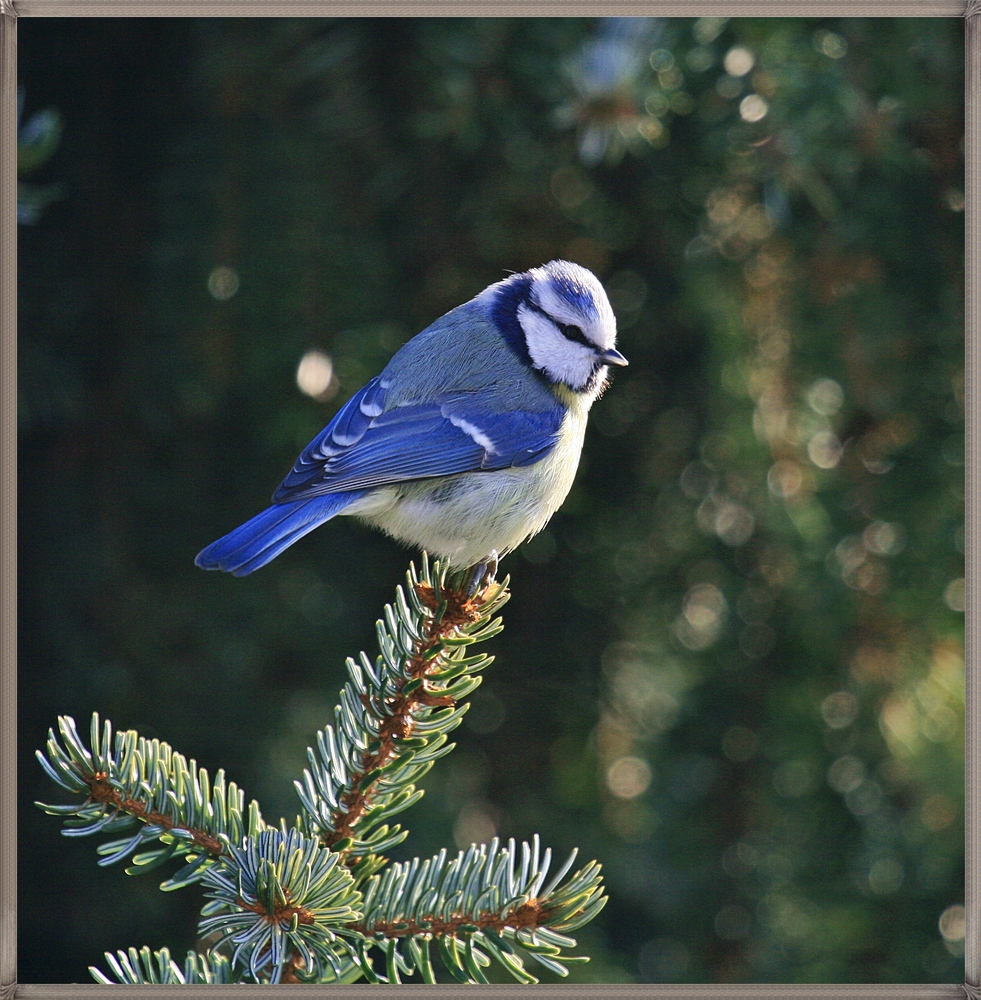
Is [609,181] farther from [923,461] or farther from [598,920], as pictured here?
[598,920]

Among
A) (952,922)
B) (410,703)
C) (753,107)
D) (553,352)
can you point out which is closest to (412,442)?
(553,352)

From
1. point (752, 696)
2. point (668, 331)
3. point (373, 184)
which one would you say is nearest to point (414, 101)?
point (373, 184)

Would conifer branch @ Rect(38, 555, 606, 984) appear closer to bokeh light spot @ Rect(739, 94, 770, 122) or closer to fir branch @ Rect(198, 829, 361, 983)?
fir branch @ Rect(198, 829, 361, 983)

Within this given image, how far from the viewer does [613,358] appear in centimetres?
126

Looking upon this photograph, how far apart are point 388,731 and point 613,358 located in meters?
0.62

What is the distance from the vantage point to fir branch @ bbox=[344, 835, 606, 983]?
74 cm

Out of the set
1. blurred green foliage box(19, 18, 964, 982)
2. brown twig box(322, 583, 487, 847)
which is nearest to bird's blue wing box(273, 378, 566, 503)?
blurred green foliage box(19, 18, 964, 982)

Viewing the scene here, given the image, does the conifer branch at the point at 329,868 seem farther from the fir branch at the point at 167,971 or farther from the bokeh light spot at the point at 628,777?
the bokeh light spot at the point at 628,777

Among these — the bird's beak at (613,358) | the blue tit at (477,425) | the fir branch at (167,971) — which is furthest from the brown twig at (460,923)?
the bird's beak at (613,358)

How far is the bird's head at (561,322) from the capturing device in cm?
126

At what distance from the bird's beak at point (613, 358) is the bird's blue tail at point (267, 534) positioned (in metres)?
0.37

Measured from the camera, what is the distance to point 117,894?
129cm

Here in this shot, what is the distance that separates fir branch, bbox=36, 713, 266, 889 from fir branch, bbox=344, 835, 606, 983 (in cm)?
12

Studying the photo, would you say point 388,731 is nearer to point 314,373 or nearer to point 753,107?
point 314,373
